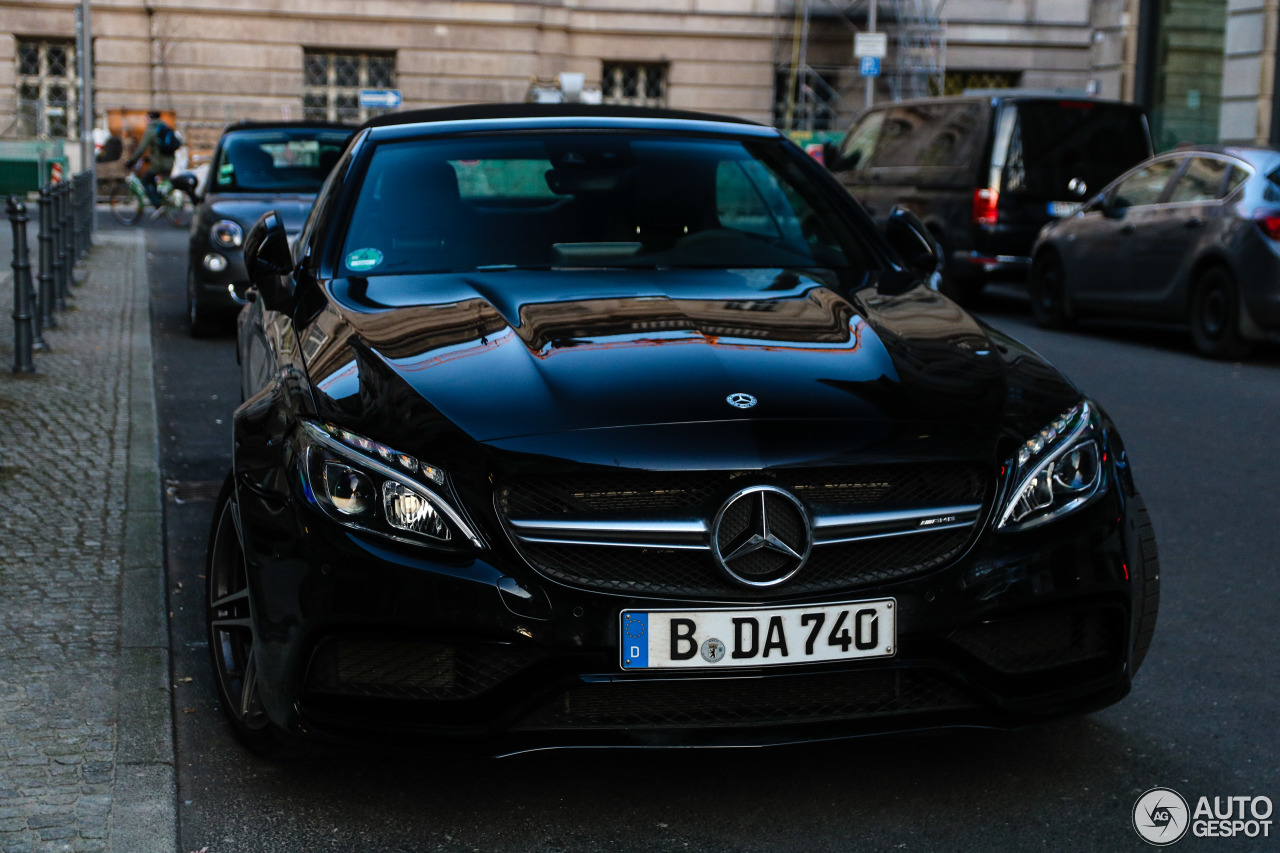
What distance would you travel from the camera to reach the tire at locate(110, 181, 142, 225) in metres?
26.4

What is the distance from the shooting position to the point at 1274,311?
11.3 m

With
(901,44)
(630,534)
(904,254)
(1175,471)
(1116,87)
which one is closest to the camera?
(630,534)

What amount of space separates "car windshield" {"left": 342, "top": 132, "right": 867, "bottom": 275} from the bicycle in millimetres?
20564

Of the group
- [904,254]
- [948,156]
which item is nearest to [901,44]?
[948,156]

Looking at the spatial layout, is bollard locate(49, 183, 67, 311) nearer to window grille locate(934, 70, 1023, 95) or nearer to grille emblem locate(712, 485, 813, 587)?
grille emblem locate(712, 485, 813, 587)

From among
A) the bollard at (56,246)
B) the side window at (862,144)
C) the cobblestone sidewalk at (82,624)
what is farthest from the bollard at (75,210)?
the side window at (862,144)

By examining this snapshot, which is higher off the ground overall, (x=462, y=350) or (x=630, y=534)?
(x=462, y=350)

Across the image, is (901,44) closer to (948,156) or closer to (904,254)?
(948,156)

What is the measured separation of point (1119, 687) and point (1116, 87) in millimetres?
24239

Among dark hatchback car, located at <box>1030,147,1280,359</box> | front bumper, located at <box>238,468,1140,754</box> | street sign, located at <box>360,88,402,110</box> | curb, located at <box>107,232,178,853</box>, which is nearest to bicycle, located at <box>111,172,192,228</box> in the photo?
street sign, located at <box>360,88,402,110</box>

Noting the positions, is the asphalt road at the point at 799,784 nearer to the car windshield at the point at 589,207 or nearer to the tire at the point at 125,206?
the car windshield at the point at 589,207

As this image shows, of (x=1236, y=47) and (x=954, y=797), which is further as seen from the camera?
(x=1236, y=47)

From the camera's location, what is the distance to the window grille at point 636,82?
37.7 meters

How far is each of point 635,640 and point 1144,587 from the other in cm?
117
